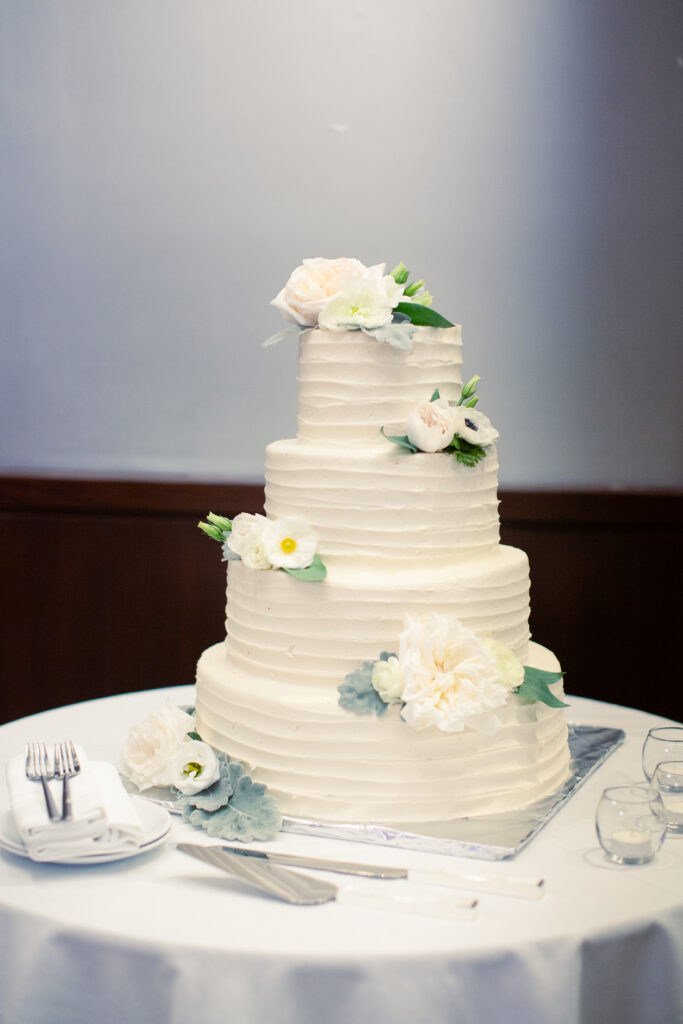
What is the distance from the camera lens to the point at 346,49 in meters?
3.98

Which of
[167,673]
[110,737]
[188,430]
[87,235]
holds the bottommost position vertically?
[167,673]

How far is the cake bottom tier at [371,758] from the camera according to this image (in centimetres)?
211

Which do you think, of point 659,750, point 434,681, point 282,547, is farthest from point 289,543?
point 659,750

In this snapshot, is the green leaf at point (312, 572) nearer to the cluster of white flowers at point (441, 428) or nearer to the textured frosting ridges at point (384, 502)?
the textured frosting ridges at point (384, 502)

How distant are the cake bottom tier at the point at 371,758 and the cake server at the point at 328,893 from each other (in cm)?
28

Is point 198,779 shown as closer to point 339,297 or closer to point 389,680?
point 389,680

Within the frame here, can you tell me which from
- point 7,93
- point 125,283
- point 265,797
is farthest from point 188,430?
point 265,797

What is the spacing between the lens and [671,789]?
2.14 m

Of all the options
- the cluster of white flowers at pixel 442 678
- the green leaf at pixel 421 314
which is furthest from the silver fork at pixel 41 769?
the green leaf at pixel 421 314

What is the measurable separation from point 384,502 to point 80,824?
2.83ft

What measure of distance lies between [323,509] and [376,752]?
0.51 m

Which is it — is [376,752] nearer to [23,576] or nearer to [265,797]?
[265,797]

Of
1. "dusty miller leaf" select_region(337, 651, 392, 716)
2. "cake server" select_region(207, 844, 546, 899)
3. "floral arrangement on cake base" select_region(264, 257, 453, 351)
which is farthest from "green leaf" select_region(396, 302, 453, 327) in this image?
"cake server" select_region(207, 844, 546, 899)

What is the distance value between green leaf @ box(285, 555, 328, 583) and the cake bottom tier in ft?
0.76
